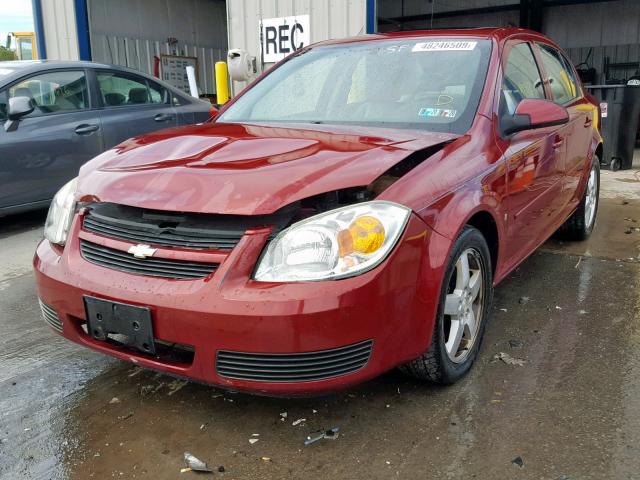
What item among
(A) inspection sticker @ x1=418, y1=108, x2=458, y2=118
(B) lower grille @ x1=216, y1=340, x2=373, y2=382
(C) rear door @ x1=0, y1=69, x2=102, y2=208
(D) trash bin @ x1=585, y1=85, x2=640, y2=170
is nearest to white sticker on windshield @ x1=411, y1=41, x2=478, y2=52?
(A) inspection sticker @ x1=418, y1=108, x2=458, y2=118

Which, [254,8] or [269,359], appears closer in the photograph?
[269,359]

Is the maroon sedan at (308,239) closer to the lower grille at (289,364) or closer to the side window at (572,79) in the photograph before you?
the lower grille at (289,364)

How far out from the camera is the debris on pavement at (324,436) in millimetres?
2225

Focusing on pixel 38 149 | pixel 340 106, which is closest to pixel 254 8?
pixel 38 149

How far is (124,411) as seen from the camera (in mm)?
2457

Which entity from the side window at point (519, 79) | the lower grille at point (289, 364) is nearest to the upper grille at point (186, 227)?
the lower grille at point (289, 364)

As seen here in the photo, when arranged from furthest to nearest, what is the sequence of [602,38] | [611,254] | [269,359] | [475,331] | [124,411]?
1. [602,38]
2. [611,254]
3. [475,331]
4. [124,411]
5. [269,359]

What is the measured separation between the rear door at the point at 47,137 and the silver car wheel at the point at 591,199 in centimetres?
443

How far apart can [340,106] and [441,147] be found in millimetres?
805

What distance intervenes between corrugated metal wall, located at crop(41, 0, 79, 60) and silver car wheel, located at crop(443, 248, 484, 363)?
938 centimetres

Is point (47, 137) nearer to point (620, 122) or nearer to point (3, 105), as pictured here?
point (3, 105)

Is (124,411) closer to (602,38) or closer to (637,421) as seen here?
(637,421)

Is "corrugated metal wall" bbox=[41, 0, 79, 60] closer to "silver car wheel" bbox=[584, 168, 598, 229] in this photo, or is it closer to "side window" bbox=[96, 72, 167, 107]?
"side window" bbox=[96, 72, 167, 107]

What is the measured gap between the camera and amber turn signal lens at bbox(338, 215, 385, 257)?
6.55 ft
